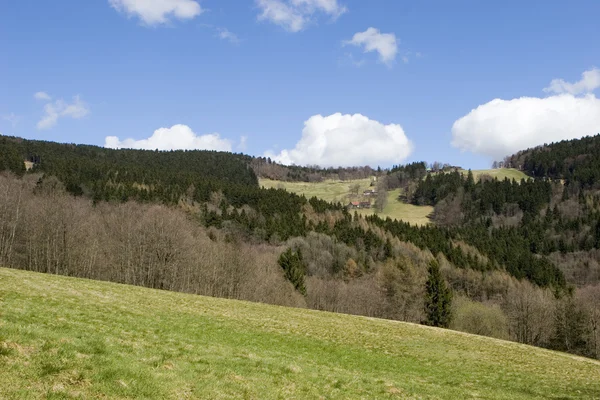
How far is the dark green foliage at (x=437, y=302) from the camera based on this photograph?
3807 inches

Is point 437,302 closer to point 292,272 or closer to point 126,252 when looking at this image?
point 292,272

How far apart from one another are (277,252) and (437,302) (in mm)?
45319

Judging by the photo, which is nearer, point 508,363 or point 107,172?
point 508,363

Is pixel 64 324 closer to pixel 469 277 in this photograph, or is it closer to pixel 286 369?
pixel 286 369

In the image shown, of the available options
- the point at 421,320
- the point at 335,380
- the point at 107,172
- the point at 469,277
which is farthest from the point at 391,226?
the point at 335,380

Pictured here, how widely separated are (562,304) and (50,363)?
358 ft

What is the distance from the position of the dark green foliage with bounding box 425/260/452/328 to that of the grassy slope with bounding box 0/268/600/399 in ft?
165

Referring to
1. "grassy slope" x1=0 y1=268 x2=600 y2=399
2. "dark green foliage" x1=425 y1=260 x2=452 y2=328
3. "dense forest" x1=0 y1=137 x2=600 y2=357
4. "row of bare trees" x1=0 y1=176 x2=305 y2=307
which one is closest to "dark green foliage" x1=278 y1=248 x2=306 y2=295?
"dense forest" x1=0 y1=137 x2=600 y2=357

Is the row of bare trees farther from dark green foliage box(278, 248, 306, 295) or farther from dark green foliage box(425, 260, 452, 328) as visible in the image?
dark green foliage box(425, 260, 452, 328)

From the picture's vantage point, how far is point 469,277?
147 meters

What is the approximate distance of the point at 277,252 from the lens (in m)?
122

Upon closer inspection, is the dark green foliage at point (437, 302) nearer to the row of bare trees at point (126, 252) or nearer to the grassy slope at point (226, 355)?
the row of bare trees at point (126, 252)

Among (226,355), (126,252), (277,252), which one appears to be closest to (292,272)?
(277,252)

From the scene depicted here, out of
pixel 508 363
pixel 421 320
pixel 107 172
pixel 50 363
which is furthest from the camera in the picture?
pixel 107 172
